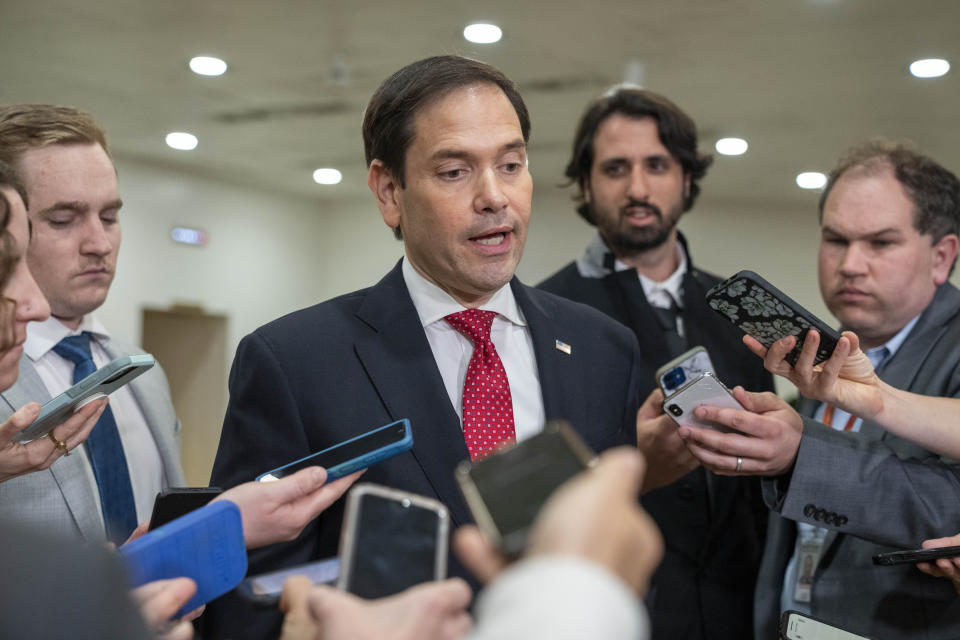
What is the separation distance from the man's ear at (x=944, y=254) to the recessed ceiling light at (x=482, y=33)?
3.73 m

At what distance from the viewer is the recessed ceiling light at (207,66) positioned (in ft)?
20.9

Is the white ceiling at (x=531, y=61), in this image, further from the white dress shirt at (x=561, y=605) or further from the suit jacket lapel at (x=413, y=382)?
the white dress shirt at (x=561, y=605)

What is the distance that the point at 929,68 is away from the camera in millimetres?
6078

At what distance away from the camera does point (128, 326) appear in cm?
937

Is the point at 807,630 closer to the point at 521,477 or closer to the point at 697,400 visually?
the point at 697,400

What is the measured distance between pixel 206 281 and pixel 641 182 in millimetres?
7932

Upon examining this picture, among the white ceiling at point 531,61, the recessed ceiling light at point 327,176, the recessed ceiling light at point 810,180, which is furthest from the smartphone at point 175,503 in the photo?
the recessed ceiling light at point 327,176

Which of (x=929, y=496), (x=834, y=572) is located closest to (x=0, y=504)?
(x=834, y=572)

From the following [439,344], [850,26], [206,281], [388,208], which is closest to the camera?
[439,344]

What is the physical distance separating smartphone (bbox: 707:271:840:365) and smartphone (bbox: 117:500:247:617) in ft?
3.64

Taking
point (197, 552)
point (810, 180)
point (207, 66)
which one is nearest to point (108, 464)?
point (197, 552)

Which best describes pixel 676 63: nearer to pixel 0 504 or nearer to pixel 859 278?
pixel 859 278

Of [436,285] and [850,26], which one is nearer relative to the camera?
[436,285]

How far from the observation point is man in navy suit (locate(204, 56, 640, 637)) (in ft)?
5.51
